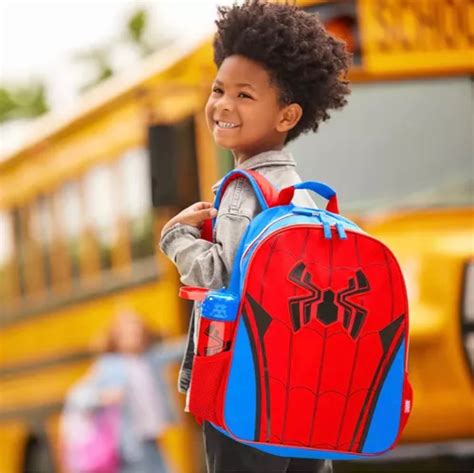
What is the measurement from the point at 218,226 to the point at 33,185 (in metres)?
6.63

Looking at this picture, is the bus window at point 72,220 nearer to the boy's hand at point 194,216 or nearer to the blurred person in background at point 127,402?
the blurred person in background at point 127,402

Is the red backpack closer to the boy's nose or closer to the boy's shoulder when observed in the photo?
the boy's shoulder

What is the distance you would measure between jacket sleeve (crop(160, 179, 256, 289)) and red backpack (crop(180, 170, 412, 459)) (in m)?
0.02

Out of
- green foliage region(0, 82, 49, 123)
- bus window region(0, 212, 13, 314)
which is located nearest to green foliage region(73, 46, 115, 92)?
green foliage region(0, 82, 49, 123)

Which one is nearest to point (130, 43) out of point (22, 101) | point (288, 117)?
point (22, 101)

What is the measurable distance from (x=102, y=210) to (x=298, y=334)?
5.41 m

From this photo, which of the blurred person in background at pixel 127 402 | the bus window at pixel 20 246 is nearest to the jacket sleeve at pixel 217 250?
the blurred person in background at pixel 127 402

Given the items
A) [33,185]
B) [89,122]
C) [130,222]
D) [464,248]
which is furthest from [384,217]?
[33,185]

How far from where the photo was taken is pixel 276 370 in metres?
2.92

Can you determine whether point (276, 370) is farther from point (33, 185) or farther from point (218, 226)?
point (33, 185)

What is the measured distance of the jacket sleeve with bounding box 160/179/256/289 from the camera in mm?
2947

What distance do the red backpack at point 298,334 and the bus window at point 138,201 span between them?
4642 mm

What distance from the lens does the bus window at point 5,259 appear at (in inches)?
396

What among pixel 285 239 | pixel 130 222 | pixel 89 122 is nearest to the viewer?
pixel 285 239
